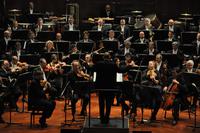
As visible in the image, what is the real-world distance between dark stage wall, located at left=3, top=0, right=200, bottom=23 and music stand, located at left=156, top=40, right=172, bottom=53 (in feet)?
17.6

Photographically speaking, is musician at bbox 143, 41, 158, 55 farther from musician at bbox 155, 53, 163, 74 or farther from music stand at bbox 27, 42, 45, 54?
music stand at bbox 27, 42, 45, 54

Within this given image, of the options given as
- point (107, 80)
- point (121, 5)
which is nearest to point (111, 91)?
point (107, 80)

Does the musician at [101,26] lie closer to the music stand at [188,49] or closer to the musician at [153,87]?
the music stand at [188,49]

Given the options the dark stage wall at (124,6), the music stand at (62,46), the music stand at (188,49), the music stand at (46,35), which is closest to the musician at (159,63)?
the music stand at (188,49)

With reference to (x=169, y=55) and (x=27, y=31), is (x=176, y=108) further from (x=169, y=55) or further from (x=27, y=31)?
(x=27, y=31)

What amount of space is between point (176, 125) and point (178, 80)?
98 cm

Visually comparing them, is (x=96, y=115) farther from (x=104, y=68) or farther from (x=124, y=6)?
(x=124, y=6)

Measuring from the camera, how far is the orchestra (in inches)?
402

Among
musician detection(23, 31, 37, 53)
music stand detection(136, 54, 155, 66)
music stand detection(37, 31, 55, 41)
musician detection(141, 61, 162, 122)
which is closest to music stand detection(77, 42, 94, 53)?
music stand detection(37, 31, 55, 41)

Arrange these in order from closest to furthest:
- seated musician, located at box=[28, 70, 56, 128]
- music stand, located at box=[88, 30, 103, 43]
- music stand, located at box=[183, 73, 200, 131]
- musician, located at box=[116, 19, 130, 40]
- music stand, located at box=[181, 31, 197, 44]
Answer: music stand, located at box=[183, 73, 200, 131], seated musician, located at box=[28, 70, 56, 128], music stand, located at box=[181, 31, 197, 44], music stand, located at box=[88, 30, 103, 43], musician, located at box=[116, 19, 130, 40]

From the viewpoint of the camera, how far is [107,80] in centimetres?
954

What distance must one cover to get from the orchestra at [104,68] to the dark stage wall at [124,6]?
1732 millimetres

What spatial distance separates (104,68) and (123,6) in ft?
32.3

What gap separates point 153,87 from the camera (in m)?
10.4
